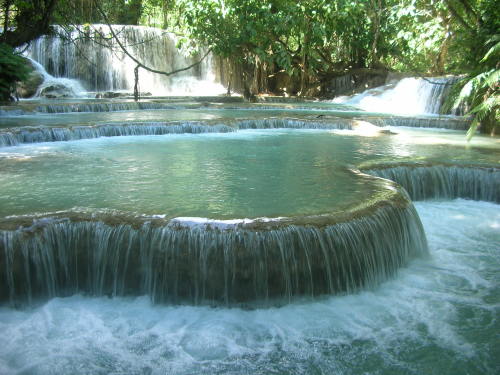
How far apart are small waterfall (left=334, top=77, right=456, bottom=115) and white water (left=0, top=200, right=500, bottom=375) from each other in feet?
36.9

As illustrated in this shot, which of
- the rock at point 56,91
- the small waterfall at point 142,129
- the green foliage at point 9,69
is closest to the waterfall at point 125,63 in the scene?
the rock at point 56,91

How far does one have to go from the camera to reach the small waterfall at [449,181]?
254 inches

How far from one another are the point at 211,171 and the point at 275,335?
297 cm

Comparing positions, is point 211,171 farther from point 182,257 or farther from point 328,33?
point 328,33

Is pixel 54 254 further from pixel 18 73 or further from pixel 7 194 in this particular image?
pixel 18 73

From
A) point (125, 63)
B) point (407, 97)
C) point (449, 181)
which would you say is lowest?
point (449, 181)

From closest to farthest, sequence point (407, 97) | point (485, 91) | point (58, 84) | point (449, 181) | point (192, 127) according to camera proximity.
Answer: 1. point (449, 181)
2. point (485, 91)
3. point (192, 127)
4. point (407, 97)
5. point (58, 84)

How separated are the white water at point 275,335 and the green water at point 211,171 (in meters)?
0.86

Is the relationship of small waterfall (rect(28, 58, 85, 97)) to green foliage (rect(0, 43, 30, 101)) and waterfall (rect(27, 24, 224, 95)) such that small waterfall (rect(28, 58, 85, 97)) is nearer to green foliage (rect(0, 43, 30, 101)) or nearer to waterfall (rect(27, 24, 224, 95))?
waterfall (rect(27, 24, 224, 95))

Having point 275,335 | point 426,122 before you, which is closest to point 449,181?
point 275,335

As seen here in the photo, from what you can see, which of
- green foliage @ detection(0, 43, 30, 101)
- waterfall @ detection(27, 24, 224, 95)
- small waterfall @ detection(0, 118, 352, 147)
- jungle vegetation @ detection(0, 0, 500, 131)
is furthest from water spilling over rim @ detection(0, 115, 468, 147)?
waterfall @ detection(27, 24, 224, 95)

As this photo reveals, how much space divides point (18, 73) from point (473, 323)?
1147 centimetres

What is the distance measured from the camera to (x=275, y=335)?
357 cm

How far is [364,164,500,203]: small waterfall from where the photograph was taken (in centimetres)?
646
